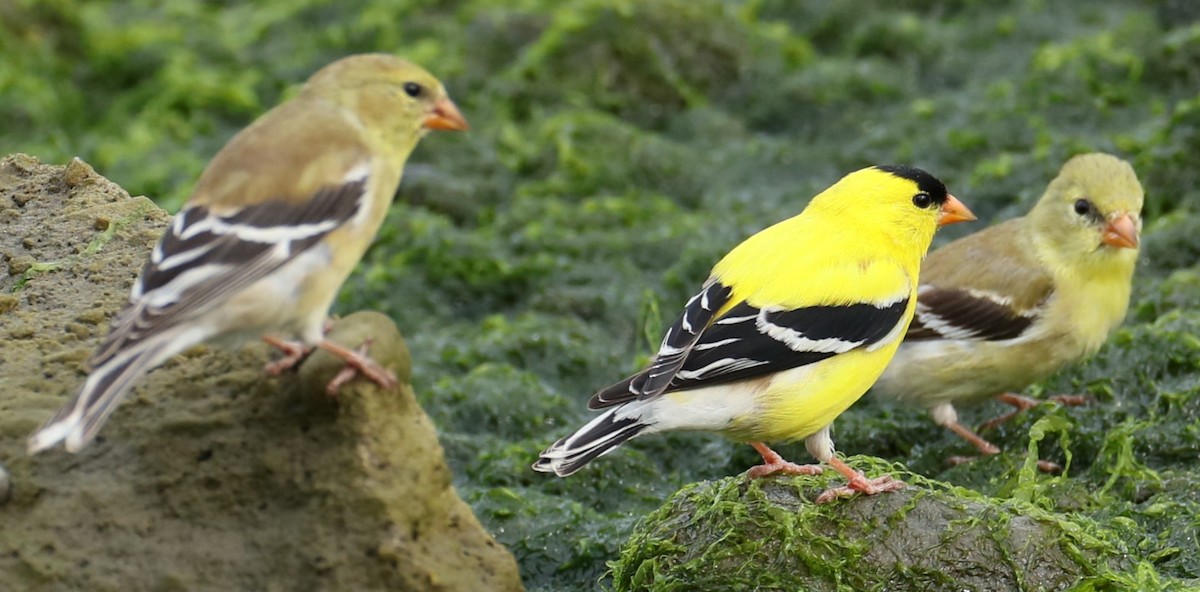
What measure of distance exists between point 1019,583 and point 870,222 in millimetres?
1390

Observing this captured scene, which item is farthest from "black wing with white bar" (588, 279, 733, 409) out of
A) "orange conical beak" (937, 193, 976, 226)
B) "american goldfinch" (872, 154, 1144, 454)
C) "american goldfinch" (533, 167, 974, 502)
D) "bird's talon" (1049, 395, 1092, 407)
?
"bird's talon" (1049, 395, 1092, 407)

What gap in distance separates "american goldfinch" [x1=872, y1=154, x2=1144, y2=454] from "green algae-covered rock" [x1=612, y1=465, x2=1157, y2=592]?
155cm

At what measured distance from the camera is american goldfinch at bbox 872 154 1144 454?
6.58 meters

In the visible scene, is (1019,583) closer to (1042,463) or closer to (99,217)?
(1042,463)

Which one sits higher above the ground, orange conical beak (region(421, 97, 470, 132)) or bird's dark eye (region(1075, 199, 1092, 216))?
orange conical beak (region(421, 97, 470, 132))

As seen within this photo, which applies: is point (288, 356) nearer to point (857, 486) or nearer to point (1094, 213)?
point (857, 486)

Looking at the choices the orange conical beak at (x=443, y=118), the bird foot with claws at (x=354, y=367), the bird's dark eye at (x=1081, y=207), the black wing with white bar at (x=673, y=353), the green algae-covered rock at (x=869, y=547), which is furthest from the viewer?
the bird's dark eye at (x=1081, y=207)

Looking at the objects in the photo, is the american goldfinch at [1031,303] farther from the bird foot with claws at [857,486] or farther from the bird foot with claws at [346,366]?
the bird foot with claws at [346,366]

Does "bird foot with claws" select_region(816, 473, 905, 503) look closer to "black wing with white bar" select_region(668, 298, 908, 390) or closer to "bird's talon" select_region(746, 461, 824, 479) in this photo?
"bird's talon" select_region(746, 461, 824, 479)

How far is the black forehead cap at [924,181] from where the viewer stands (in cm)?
564

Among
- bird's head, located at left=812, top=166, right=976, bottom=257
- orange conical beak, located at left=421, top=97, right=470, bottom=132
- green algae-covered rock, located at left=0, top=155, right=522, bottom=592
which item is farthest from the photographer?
bird's head, located at left=812, top=166, right=976, bottom=257

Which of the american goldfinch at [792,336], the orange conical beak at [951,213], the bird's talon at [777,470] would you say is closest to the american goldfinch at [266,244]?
the american goldfinch at [792,336]

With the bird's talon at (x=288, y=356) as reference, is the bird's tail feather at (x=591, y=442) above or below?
below

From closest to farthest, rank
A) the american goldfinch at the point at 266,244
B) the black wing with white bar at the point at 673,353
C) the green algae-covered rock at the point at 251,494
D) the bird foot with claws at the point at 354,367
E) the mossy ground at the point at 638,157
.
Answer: the american goldfinch at the point at 266,244
the bird foot with claws at the point at 354,367
the green algae-covered rock at the point at 251,494
the black wing with white bar at the point at 673,353
the mossy ground at the point at 638,157
